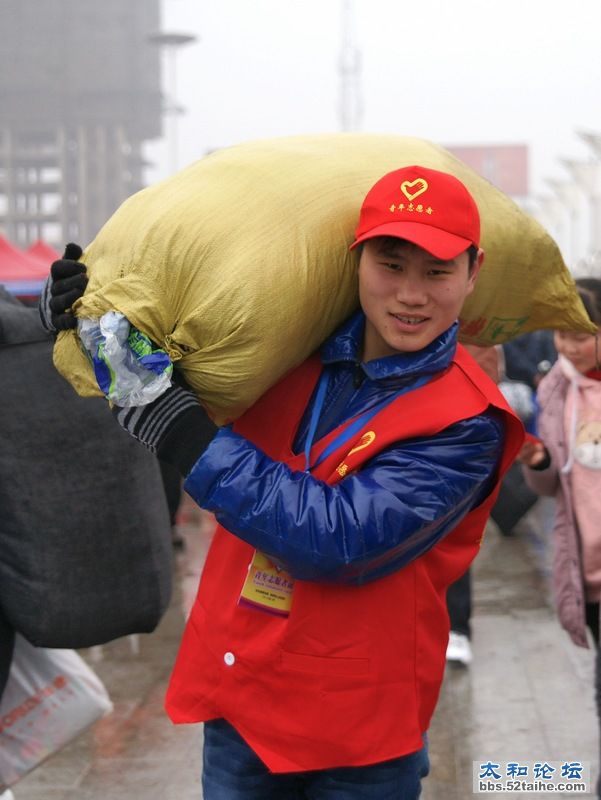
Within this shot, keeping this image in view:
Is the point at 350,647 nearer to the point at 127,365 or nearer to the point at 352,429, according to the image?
the point at 352,429

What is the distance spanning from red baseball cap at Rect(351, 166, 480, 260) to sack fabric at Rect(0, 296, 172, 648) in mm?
865

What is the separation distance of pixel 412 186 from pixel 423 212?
0.06 metres

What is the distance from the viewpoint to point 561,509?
3434 mm

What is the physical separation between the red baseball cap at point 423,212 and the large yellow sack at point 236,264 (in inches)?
4.6

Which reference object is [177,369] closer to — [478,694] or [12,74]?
[478,694]

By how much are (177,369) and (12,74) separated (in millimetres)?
98923

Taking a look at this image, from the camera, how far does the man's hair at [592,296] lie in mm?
3324

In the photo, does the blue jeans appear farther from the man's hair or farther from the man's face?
the man's hair

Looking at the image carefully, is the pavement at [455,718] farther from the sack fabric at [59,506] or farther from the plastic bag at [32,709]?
the sack fabric at [59,506]

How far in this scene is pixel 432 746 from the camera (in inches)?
151

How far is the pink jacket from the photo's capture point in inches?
131

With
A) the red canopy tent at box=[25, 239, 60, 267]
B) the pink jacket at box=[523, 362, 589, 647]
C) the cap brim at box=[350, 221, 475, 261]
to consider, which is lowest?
the red canopy tent at box=[25, 239, 60, 267]

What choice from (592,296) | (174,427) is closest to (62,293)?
(174,427)

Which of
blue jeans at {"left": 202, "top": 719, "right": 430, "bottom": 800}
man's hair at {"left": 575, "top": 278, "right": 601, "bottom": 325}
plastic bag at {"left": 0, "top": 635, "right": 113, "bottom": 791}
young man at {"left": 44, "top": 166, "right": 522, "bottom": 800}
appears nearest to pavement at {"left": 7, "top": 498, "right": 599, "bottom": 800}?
plastic bag at {"left": 0, "top": 635, "right": 113, "bottom": 791}
